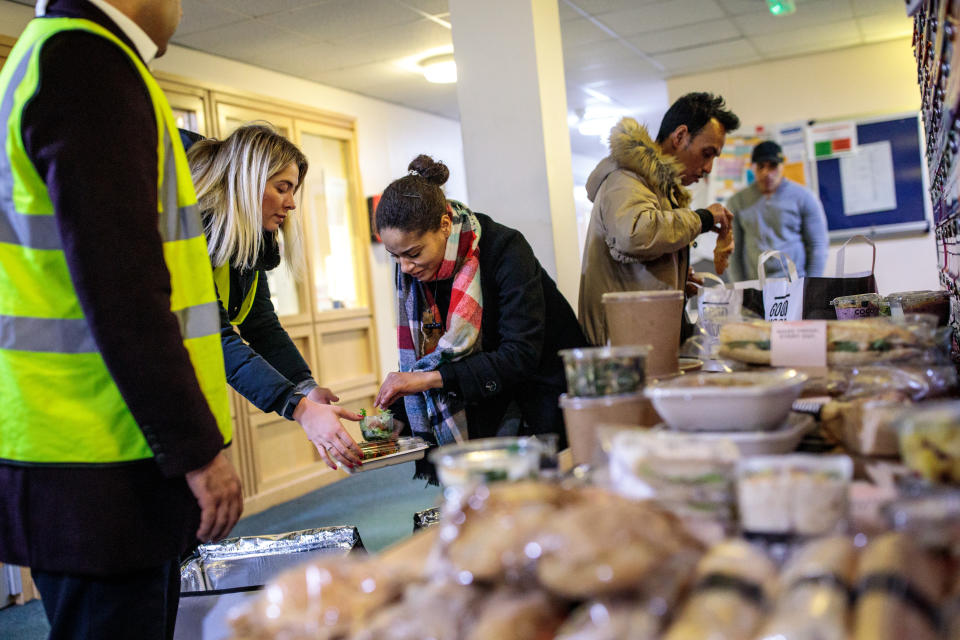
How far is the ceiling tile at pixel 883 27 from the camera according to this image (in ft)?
17.1

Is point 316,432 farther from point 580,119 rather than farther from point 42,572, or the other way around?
point 580,119

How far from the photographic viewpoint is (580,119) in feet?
25.2

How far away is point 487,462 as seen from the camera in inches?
32.5

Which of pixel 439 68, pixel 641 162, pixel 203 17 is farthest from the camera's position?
pixel 439 68

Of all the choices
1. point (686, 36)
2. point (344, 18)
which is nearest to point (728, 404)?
point (344, 18)

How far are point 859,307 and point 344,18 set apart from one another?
3366 mm

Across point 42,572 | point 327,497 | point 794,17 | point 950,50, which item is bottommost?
point 327,497

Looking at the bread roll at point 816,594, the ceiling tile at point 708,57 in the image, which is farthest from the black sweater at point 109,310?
the ceiling tile at point 708,57

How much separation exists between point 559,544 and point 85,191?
86 cm

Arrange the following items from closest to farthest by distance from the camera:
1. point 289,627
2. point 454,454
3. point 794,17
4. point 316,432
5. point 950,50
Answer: point 289,627, point 454,454, point 950,50, point 316,432, point 794,17

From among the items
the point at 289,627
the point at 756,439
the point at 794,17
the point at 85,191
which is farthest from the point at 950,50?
the point at 794,17

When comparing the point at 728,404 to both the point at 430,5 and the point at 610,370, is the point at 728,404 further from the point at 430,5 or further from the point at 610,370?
the point at 430,5

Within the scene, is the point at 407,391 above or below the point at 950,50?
below

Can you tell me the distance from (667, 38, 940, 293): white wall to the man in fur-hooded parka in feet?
13.1
